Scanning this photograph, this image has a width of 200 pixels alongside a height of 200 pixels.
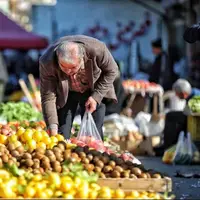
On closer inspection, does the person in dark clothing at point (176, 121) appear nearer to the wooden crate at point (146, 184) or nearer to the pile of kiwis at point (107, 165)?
the pile of kiwis at point (107, 165)

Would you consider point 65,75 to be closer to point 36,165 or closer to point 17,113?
point 36,165

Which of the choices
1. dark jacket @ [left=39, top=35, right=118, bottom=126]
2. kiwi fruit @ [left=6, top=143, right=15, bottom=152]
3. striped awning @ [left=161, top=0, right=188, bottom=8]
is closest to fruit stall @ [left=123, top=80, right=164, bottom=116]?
striped awning @ [left=161, top=0, right=188, bottom=8]

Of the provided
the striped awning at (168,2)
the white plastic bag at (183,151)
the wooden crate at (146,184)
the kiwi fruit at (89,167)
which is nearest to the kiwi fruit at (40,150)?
the kiwi fruit at (89,167)

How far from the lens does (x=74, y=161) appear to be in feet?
21.6

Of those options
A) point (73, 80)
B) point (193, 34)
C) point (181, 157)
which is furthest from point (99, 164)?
point (181, 157)

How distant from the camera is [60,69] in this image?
813cm

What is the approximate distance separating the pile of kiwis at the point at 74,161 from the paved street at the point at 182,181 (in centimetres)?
154

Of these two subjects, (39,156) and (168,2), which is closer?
(39,156)

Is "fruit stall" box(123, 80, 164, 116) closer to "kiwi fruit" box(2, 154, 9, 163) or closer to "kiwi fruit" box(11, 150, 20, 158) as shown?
"kiwi fruit" box(11, 150, 20, 158)

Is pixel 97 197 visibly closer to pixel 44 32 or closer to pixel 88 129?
pixel 88 129

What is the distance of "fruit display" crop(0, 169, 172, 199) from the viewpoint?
580 centimetres

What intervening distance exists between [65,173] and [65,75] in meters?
2.32

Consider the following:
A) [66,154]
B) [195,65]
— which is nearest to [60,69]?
[66,154]

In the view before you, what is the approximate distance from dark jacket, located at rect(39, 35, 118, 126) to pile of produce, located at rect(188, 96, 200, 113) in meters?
3.70
